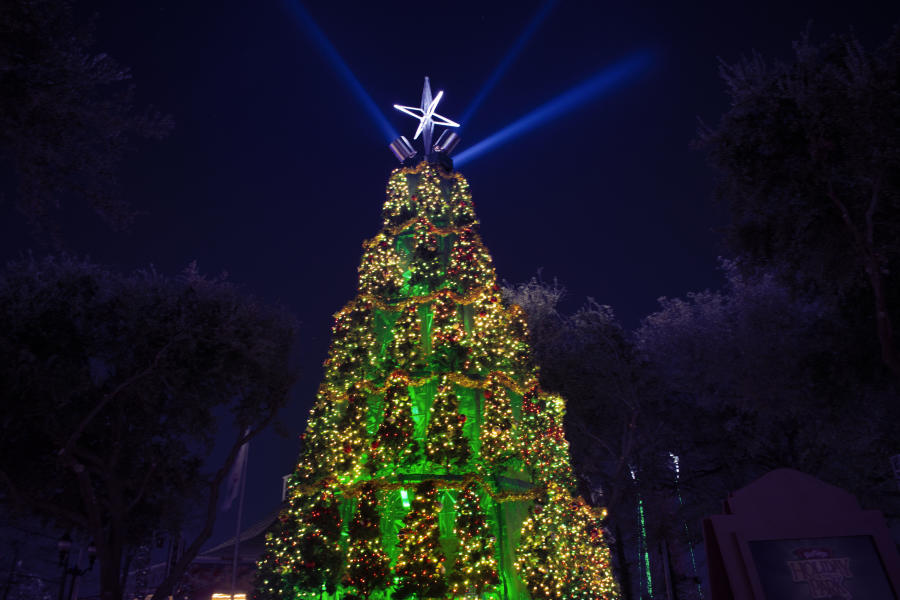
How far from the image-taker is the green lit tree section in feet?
37.9

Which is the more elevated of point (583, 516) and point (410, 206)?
point (410, 206)

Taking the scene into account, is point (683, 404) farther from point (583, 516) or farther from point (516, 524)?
point (516, 524)

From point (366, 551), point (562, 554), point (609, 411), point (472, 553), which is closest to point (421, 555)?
point (472, 553)

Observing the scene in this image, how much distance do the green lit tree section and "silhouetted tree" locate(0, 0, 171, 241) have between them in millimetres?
7014

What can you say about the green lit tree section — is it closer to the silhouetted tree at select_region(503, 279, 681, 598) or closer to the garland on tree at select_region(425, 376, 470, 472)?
the garland on tree at select_region(425, 376, 470, 472)

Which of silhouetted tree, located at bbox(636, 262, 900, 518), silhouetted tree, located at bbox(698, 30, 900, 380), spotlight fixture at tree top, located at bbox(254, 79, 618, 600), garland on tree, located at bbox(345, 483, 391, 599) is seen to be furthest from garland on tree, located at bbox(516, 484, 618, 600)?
silhouetted tree, located at bbox(698, 30, 900, 380)

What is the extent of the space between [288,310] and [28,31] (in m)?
13.3

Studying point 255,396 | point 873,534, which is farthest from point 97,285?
point 873,534

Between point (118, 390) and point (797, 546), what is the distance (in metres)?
16.1

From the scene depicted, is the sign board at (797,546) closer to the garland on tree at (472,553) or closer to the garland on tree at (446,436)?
the garland on tree at (472,553)

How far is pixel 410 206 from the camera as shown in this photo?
1691 cm

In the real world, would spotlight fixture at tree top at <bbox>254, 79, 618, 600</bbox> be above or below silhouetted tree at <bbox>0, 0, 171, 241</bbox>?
below

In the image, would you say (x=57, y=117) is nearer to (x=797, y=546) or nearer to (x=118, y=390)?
(x=118, y=390)

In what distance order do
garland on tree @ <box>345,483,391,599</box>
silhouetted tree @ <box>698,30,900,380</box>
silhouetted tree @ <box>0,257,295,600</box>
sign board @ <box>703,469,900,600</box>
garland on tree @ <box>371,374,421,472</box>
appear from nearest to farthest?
sign board @ <box>703,469,900,600</box>
silhouetted tree @ <box>698,30,900,380</box>
garland on tree @ <box>345,483,391,599</box>
garland on tree @ <box>371,374,421,472</box>
silhouetted tree @ <box>0,257,295,600</box>
